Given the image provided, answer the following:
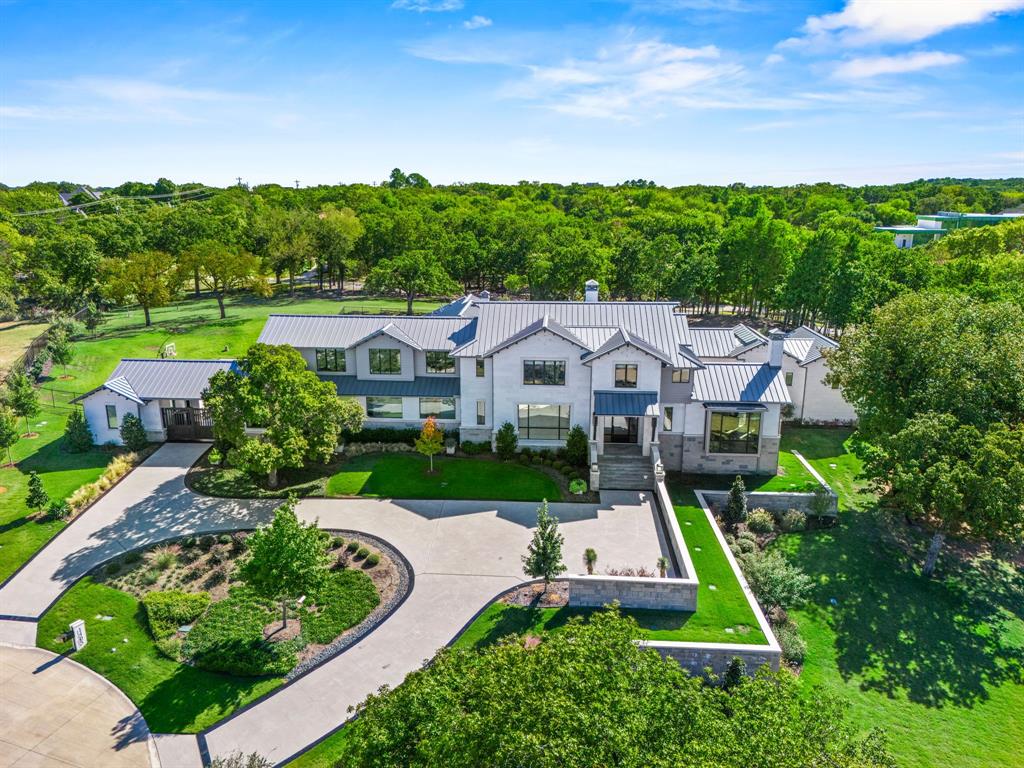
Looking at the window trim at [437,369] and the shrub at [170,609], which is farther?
the window trim at [437,369]

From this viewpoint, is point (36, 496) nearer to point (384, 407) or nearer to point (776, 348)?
point (384, 407)

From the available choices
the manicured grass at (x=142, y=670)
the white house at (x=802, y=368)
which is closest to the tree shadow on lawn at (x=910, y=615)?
the white house at (x=802, y=368)

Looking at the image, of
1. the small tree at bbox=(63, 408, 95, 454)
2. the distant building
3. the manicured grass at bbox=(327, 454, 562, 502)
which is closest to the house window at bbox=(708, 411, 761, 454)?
Result: the manicured grass at bbox=(327, 454, 562, 502)

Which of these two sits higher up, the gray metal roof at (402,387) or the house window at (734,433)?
the gray metal roof at (402,387)

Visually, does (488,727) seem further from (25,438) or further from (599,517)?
(25,438)

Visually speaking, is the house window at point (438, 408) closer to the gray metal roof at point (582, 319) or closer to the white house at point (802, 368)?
the gray metal roof at point (582, 319)

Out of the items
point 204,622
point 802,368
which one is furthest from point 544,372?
point 204,622

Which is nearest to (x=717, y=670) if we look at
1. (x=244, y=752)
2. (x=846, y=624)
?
(x=846, y=624)
